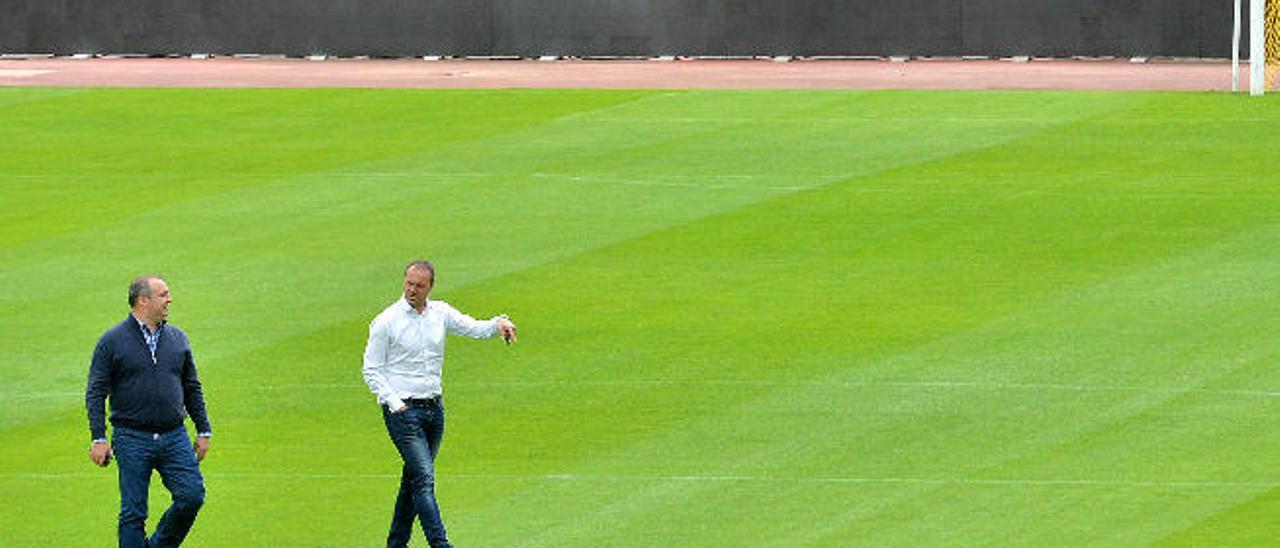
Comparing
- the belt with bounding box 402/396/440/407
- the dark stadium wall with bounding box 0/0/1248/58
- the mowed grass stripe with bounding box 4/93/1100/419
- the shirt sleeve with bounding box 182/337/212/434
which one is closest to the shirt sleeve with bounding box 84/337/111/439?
the shirt sleeve with bounding box 182/337/212/434

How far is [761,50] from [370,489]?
28.9 m

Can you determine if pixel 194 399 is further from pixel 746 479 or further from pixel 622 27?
pixel 622 27

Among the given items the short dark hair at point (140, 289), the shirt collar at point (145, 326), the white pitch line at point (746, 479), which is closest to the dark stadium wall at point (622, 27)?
the white pitch line at point (746, 479)

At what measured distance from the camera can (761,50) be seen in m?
50.5

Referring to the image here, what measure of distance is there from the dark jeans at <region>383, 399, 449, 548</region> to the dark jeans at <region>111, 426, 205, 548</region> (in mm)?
1322

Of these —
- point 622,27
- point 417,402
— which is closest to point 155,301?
point 417,402

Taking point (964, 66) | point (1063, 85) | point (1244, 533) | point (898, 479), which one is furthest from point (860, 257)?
point (964, 66)

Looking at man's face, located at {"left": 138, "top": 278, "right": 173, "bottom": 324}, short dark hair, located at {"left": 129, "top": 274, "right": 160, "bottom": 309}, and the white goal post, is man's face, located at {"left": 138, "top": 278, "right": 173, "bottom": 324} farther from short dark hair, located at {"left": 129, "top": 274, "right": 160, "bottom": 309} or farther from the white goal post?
the white goal post

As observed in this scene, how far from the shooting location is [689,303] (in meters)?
29.4

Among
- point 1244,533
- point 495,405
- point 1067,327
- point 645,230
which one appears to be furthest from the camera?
point 645,230

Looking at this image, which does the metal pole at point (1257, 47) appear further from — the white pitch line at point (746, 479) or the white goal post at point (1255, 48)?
the white pitch line at point (746, 479)

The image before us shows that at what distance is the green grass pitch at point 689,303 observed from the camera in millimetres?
21828

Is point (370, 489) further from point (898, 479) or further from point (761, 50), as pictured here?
point (761, 50)

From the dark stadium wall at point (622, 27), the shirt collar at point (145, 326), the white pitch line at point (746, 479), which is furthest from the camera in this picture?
the dark stadium wall at point (622, 27)
